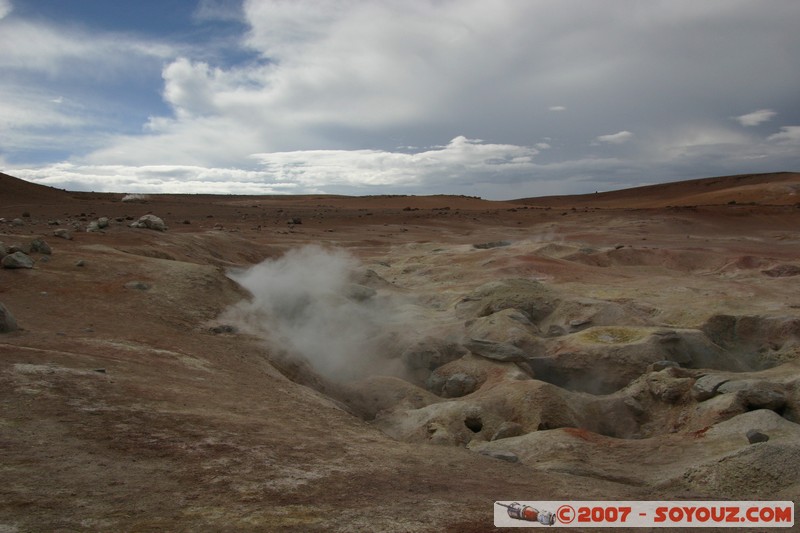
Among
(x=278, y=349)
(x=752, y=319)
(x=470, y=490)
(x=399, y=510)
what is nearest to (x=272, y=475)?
(x=399, y=510)

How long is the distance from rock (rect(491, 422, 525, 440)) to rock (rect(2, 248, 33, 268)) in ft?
29.4

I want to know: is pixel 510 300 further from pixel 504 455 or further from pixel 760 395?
pixel 504 455

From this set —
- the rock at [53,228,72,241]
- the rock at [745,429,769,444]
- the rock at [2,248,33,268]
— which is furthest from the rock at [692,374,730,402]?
the rock at [53,228,72,241]

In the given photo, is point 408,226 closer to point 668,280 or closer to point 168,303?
point 668,280

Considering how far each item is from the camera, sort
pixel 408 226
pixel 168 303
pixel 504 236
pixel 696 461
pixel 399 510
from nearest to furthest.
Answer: pixel 399 510 → pixel 696 461 → pixel 168 303 → pixel 504 236 → pixel 408 226

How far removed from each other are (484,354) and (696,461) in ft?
16.3

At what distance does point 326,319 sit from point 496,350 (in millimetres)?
4251

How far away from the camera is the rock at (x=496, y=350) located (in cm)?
1130

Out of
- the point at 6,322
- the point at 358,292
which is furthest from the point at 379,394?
the point at 358,292

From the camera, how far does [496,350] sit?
37.6ft

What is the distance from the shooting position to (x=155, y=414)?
18.6 ft

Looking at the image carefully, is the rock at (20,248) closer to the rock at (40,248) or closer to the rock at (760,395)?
the rock at (40,248)

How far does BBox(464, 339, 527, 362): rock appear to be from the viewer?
11.3m

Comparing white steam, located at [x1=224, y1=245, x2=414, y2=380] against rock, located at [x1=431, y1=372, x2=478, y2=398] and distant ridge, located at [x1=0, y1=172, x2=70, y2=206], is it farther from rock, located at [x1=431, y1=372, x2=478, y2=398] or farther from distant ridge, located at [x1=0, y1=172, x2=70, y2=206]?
distant ridge, located at [x1=0, y1=172, x2=70, y2=206]
